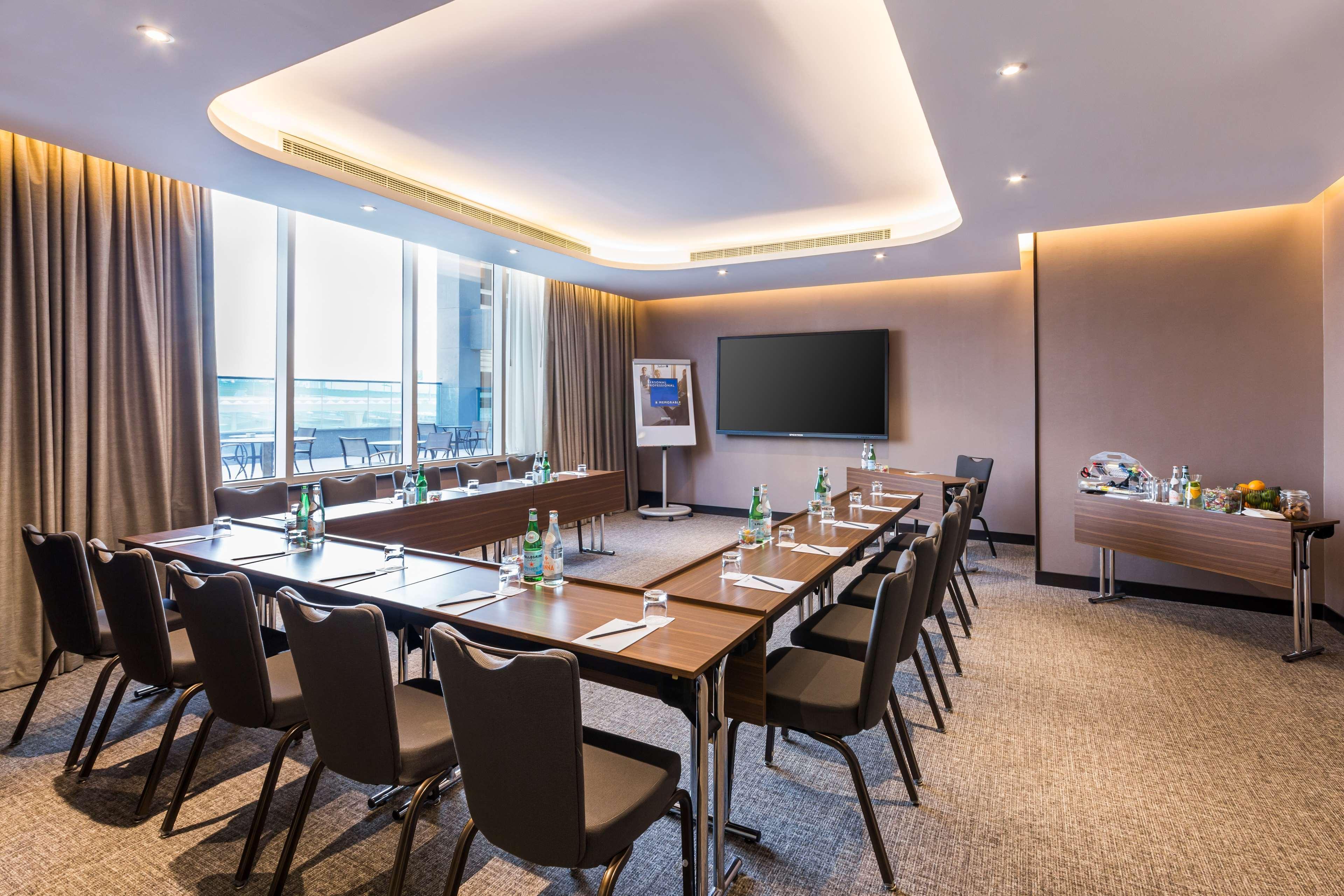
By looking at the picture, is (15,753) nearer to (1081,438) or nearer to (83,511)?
(83,511)

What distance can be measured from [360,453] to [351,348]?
3.11 ft

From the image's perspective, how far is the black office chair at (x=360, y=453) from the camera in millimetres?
5828

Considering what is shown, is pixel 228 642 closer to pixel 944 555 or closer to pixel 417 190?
pixel 944 555

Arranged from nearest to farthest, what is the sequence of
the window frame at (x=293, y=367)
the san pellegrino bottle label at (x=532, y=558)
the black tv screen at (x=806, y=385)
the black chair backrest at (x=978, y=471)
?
the san pellegrino bottle label at (x=532, y=558) → the window frame at (x=293, y=367) → the black chair backrest at (x=978, y=471) → the black tv screen at (x=806, y=385)

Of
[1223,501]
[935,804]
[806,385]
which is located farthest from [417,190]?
[1223,501]

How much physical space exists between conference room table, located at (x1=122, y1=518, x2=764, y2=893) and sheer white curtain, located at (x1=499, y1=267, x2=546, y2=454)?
13.9 feet

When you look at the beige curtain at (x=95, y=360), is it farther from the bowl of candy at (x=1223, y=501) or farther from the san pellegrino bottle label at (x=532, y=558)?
the bowl of candy at (x=1223, y=501)

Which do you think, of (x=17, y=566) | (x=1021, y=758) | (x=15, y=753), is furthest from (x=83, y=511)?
(x=1021, y=758)

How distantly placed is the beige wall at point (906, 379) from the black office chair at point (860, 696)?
518 cm

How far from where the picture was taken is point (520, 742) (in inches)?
52.5

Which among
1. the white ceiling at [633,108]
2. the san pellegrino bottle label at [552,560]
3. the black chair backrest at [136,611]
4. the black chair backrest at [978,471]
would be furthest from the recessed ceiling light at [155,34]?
the black chair backrest at [978,471]

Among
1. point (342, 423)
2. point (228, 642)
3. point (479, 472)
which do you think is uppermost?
point (342, 423)

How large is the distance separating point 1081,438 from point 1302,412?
1306mm

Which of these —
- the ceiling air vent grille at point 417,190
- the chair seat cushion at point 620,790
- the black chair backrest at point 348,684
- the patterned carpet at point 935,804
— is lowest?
the patterned carpet at point 935,804
